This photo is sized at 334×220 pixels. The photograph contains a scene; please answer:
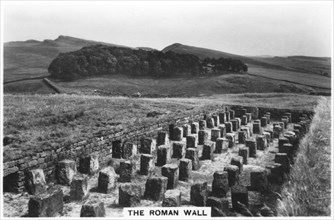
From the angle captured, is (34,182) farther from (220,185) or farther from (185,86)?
(185,86)

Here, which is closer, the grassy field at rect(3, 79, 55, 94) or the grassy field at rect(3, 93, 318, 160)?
the grassy field at rect(3, 93, 318, 160)

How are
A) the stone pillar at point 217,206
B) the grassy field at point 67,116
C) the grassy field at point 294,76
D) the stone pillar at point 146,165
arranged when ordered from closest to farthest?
1. the stone pillar at point 217,206
2. the stone pillar at point 146,165
3. the grassy field at point 67,116
4. the grassy field at point 294,76

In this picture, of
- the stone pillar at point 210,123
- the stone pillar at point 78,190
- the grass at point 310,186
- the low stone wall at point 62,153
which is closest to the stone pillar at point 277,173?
the grass at point 310,186

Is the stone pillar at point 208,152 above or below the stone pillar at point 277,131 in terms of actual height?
below

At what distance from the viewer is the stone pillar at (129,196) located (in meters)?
6.60

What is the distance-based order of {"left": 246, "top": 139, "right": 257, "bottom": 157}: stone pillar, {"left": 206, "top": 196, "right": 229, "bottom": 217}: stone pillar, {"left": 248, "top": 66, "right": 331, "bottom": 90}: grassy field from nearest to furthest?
{"left": 206, "top": 196, "right": 229, "bottom": 217}: stone pillar < {"left": 246, "top": 139, "right": 257, "bottom": 157}: stone pillar < {"left": 248, "top": 66, "right": 331, "bottom": 90}: grassy field

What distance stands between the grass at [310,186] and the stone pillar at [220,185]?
131 cm

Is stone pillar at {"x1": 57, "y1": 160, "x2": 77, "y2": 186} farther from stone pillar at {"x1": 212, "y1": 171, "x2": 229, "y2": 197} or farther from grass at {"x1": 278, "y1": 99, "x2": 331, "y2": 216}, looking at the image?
grass at {"x1": 278, "y1": 99, "x2": 331, "y2": 216}

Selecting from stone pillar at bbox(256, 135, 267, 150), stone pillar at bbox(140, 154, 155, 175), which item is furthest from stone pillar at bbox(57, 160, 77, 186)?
stone pillar at bbox(256, 135, 267, 150)

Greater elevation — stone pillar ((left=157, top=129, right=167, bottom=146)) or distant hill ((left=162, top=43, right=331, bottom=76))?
distant hill ((left=162, top=43, right=331, bottom=76))

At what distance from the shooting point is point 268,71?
2362 cm

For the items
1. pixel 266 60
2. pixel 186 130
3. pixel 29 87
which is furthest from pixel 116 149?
pixel 266 60

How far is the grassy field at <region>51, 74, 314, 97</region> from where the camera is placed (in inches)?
871

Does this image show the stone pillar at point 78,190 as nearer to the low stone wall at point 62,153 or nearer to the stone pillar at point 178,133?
the low stone wall at point 62,153
